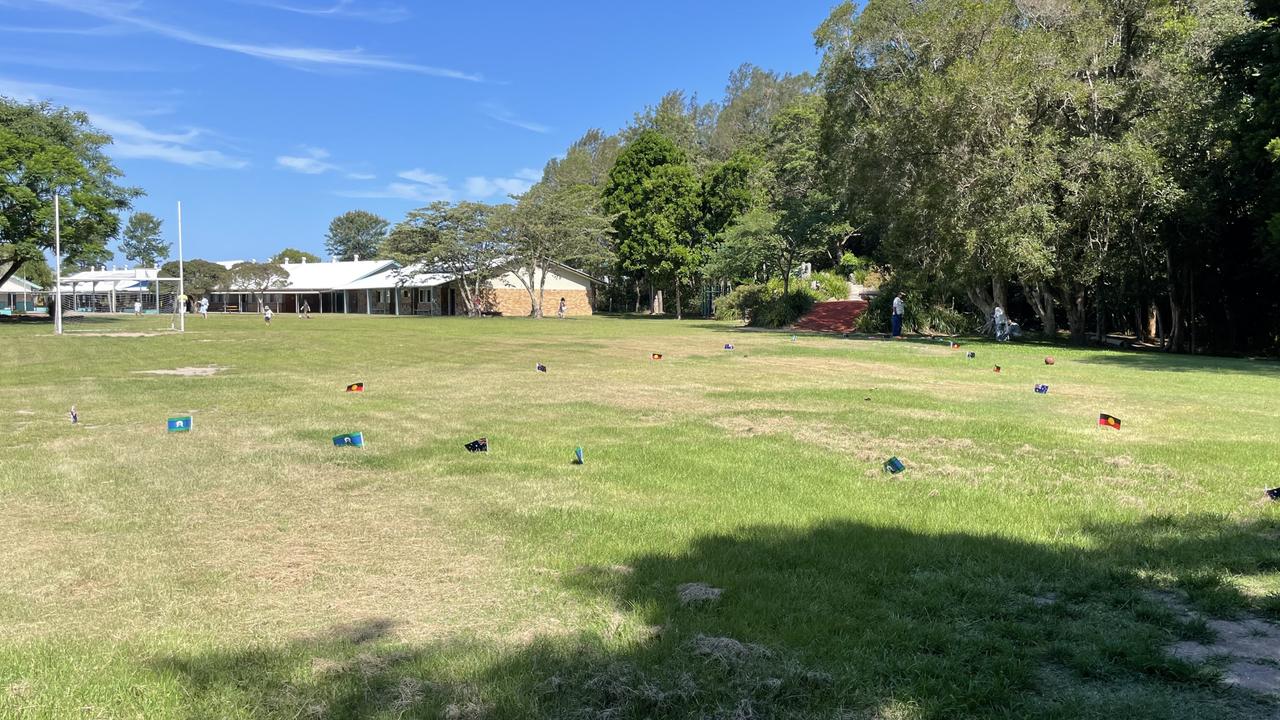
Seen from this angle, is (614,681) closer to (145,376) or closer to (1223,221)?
(145,376)

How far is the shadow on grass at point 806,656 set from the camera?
313 centimetres

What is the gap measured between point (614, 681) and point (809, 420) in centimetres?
743

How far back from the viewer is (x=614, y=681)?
10.8 ft

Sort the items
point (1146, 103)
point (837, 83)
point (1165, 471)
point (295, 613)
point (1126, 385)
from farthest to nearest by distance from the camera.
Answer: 1. point (837, 83)
2. point (1146, 103)
3. point (1126, 385)
4. point (1165, 471)
5. point (295, 613)

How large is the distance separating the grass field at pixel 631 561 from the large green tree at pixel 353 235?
429ft

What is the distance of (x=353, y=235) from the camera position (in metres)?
136

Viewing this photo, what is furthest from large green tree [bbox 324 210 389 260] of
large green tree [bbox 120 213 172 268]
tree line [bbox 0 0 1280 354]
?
tree line [bbox 0 0 1280 354]

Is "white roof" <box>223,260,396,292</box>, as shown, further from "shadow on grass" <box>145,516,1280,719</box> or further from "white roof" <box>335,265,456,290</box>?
"shadow on grass" <box>145,516,1280,719</box>

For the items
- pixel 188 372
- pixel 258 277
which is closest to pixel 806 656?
pixel 188 372

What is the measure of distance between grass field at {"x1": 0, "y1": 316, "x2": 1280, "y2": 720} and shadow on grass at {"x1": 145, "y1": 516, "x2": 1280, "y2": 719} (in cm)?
2

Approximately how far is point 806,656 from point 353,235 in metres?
143

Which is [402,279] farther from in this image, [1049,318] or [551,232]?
[1049,318]

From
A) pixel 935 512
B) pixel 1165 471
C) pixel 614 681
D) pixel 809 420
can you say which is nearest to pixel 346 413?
pixel 809 420

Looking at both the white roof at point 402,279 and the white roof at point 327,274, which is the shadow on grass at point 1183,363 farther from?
the white roof at point 327,274
